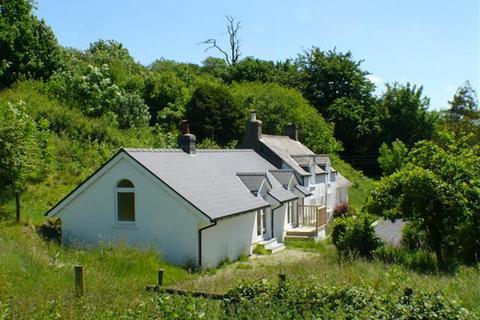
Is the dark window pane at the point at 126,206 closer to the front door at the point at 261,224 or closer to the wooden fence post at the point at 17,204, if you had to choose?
the wooden fence post at the point at 17,204

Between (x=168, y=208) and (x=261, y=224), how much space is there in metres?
7.08

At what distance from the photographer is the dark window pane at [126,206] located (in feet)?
73.1

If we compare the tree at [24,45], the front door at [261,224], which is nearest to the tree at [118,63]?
the tree at [24,45]

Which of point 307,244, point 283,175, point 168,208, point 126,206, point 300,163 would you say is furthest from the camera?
point 300,163

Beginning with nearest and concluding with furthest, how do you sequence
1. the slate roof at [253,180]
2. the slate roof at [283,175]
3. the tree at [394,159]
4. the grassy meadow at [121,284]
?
the grassy meadow at [121,284]
the slate roof at [253,180]
the slate roof at [283,175]
the tree at [394,159]

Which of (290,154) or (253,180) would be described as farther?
(290,154)

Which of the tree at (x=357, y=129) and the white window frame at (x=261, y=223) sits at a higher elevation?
the tree at (x=357, y=129)

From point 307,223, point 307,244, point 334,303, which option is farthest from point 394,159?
point 334,303

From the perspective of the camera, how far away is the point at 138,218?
2194 cm

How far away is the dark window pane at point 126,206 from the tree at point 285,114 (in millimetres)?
26865

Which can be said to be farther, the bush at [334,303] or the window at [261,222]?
the window at [261,222]

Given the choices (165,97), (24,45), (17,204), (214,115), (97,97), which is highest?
(24,45)

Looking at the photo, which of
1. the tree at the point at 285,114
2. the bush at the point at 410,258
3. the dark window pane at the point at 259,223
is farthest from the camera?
the tree at the point at 285,114

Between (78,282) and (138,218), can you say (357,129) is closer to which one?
(138,218)
